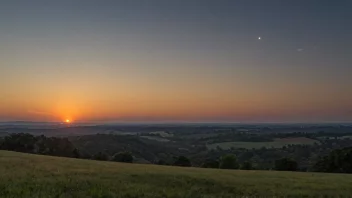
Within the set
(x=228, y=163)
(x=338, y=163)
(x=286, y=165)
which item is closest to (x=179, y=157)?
(x=228, y=163)

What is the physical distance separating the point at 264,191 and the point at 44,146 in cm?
8929

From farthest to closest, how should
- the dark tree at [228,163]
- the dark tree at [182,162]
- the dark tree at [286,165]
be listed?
the dark tree at [182,162], the dark tree at [228,163], the dark tree at [286,165]

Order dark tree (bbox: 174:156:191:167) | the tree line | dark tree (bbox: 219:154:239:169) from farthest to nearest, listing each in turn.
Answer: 1. dark tree (bbox: 174:156:191:167)
2. dark tree (bbox: 219:154:239:169)
3. the tree line

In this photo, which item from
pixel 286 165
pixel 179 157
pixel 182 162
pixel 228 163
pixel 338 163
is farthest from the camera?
pixel 179 157

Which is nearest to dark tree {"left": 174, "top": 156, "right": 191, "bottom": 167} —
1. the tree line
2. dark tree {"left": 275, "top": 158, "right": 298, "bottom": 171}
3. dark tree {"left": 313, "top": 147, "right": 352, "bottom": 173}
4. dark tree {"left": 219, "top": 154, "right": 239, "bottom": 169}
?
the tree line

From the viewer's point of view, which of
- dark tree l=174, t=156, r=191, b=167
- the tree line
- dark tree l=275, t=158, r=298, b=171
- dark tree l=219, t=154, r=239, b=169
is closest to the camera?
the tree line

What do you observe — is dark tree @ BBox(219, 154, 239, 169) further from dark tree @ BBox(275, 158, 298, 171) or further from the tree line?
dark tree @ BBox(275, 158, 298, 171)

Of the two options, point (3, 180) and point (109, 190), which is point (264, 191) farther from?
point (3, 180)

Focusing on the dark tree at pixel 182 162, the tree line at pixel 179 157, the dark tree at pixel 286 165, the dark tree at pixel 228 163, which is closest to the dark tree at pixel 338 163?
the tree line at pixel 179 157

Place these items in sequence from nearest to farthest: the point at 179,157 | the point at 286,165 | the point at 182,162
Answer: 1. the point at 286,165
2. the point at 182,162
3. the point at 179,157

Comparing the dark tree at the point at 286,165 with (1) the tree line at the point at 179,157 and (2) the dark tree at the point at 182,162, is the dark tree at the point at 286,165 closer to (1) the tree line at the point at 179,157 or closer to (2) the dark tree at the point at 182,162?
(1) the tree line at the point at 179,157

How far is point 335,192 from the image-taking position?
23.9m

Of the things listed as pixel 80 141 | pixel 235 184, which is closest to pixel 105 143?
pixel 80 141

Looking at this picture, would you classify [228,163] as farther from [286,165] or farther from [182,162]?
[286,165]
